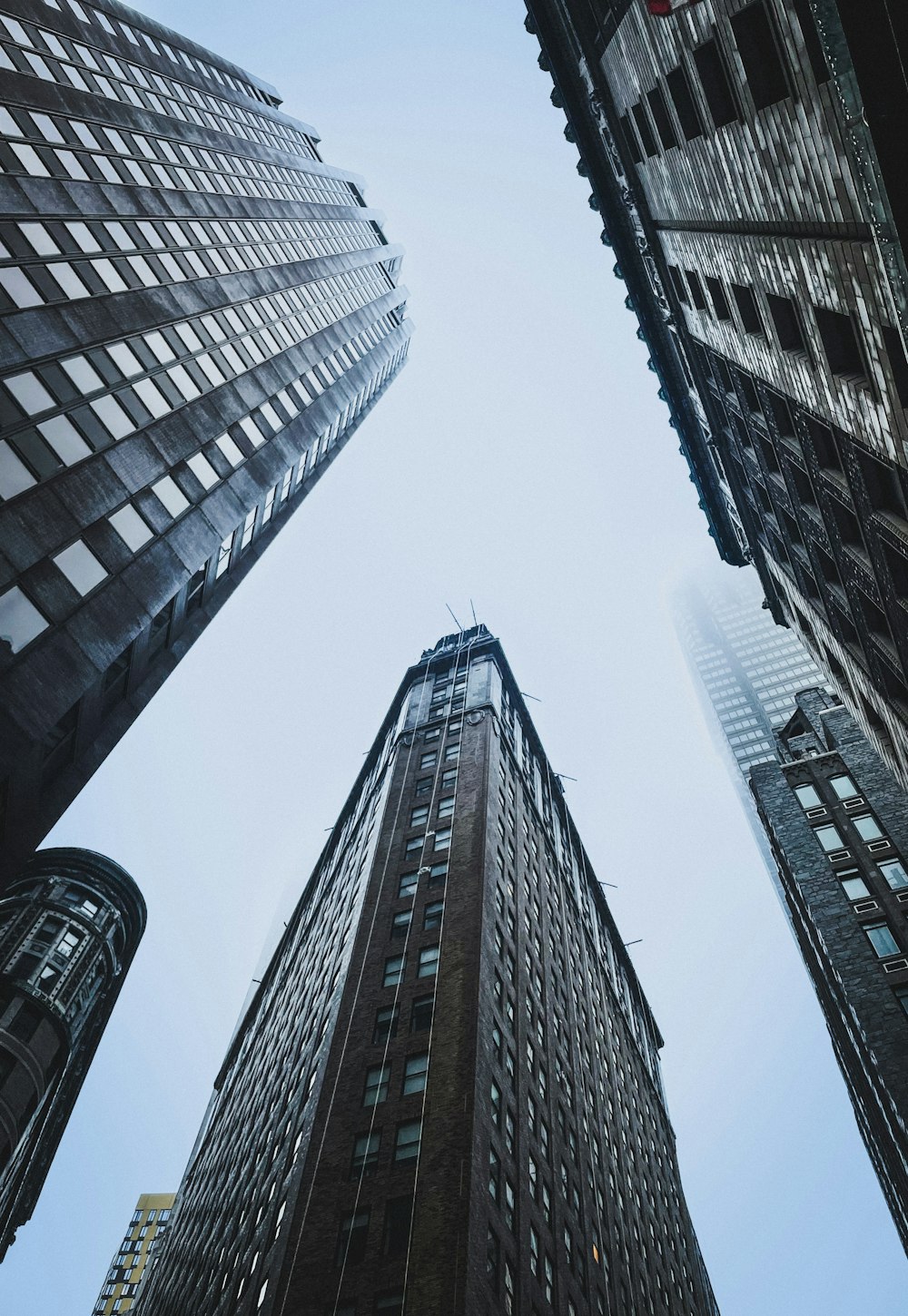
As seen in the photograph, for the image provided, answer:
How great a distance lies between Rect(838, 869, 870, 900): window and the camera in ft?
150

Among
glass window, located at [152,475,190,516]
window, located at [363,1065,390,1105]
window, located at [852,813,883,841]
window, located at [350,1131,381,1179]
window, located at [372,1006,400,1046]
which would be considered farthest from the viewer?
window, located at [852,813,883,841]

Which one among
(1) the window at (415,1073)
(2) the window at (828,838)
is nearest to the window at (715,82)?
(1) the window at (415,1073)

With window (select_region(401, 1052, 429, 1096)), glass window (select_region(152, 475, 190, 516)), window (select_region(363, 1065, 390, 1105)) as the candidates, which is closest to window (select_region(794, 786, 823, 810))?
window (select_region(401, 1052, 429, 1096))

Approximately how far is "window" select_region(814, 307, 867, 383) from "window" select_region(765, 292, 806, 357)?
211cm

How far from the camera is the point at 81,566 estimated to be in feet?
71.1

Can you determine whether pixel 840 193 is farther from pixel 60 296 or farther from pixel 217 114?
pixel 217 114

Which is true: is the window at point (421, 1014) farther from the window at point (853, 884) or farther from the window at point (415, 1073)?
the window at point (853, 884)

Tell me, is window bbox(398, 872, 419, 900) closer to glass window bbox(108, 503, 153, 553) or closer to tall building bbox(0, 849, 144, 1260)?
tall building bbox(0, 849, 144, 1260)

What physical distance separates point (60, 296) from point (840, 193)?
69.7 ft

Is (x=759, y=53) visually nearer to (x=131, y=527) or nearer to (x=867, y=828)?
(x=131, y=527)

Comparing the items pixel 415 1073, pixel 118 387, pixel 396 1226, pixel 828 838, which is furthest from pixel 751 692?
pixel 118 387

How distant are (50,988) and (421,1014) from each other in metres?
28.2

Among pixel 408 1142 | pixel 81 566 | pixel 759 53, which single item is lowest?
pixel 408 1142

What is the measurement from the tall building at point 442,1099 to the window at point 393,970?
140 mm
